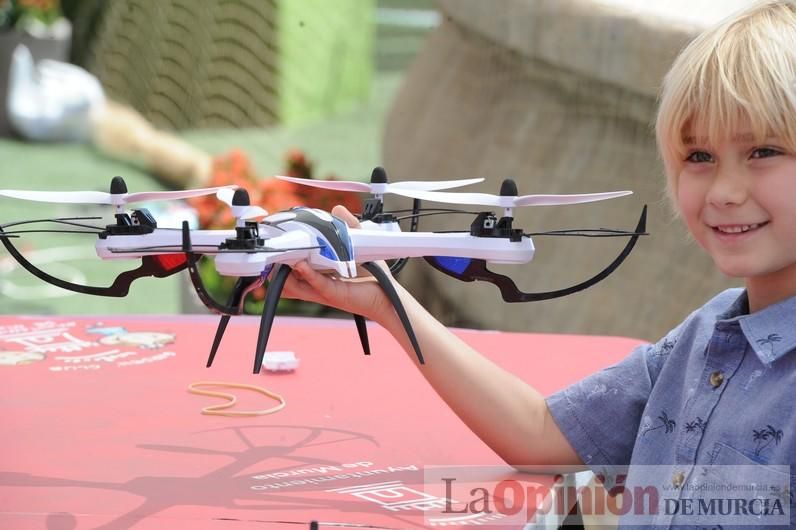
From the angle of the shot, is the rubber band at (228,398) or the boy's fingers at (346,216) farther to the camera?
the rubber band at (228,398)

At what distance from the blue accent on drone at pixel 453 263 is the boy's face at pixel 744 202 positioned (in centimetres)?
23

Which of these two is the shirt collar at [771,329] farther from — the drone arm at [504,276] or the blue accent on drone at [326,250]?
the blue accent on drone at [326,250]

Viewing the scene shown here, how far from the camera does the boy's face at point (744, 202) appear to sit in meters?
1.03

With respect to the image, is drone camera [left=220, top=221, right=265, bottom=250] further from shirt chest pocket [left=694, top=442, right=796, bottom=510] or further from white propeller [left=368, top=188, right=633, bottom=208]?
shirt chest pocket [left=694, top=442, right=796, bottom=510]

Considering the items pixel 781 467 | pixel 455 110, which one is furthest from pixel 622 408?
pixel 455 110

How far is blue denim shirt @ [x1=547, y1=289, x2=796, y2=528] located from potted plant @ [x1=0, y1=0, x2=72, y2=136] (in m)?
5.22

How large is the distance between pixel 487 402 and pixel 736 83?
0.42 metres

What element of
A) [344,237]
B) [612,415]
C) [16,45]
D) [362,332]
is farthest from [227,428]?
[16,45]

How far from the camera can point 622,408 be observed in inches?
48.4

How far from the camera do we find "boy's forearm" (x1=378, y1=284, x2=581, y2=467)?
1212 millimetres

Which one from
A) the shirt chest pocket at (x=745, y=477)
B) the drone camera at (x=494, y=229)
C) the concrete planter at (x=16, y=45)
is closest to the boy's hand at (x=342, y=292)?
the drone camera at (x=494, y=229)

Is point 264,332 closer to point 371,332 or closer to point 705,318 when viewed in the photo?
point 705,318

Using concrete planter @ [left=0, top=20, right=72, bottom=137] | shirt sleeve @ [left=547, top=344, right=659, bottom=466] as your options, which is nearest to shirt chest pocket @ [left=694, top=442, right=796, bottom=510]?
shirt sleeve @ [left=547, top=344, right=659, bottom=466]

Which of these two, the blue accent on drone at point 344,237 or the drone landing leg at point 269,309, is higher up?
the blue accent on drone at point 344,237
